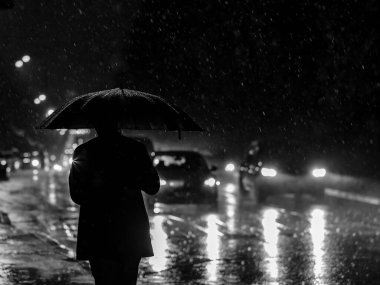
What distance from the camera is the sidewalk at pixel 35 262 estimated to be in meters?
9.89

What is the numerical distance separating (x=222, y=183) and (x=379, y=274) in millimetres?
27764

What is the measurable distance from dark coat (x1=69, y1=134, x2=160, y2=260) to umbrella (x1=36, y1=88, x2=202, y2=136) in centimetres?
31

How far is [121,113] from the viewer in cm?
625

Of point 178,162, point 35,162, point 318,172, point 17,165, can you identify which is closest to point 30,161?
point 35,162

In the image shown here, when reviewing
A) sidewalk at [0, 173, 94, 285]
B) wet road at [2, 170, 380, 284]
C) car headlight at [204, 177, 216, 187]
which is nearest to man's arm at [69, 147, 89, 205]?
sidewalk at [0, 173, 94, 285]

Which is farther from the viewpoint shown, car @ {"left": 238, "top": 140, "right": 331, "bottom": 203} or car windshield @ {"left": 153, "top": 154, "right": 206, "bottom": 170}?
car @ {"left": 238, "top": 140, "right": 331, "bottom": 203}

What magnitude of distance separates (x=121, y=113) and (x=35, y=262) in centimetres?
557

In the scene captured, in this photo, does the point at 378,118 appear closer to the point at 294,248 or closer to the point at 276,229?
the point at 276,229

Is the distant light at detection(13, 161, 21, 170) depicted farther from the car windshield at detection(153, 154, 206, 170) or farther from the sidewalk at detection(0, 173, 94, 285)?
the sidewalk at detection(0, 173, 94, 285)

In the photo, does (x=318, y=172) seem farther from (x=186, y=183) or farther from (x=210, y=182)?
(x=186, y=183)

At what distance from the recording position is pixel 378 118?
114 ft

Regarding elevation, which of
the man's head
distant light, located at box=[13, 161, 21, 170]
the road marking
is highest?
distant light, located at box=[13, 161, 21, 170]

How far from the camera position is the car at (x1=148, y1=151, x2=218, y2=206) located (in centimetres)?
2230

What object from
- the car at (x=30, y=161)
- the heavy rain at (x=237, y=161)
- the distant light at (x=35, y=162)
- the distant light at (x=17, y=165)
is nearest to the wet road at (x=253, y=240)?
the heavy rain at (x=237, y=161)
